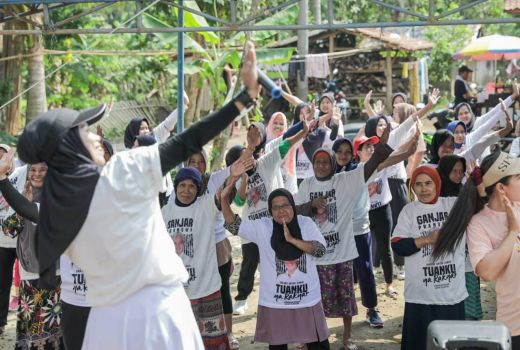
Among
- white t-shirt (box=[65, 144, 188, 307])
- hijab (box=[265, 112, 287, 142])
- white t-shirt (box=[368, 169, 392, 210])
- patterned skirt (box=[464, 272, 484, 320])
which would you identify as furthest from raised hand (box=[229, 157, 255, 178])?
hijab (box=[265, 112, 287, 142])

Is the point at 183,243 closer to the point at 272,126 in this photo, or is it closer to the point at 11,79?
the point at 272,126

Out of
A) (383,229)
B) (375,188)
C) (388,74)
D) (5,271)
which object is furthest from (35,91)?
(388,74)

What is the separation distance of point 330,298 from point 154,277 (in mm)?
3201

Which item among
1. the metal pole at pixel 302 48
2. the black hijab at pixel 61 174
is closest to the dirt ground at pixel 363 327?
the black hijab at pixel 61 174

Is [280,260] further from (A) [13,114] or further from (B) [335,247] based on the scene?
(A) [13,114]

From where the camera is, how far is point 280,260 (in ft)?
17.6

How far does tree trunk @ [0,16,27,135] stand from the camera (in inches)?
601

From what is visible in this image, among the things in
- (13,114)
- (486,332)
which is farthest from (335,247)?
(13,114)

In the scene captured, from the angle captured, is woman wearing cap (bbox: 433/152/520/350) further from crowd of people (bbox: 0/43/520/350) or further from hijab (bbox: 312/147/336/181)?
hijab (bbox: 312/147/336/181)

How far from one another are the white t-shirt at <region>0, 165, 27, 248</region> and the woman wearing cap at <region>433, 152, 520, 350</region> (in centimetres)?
379

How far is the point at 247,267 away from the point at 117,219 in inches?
160

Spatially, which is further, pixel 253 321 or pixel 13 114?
pixel 13 114

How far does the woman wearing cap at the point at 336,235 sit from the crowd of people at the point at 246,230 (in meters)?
0.01

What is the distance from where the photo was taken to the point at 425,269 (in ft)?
17.1
